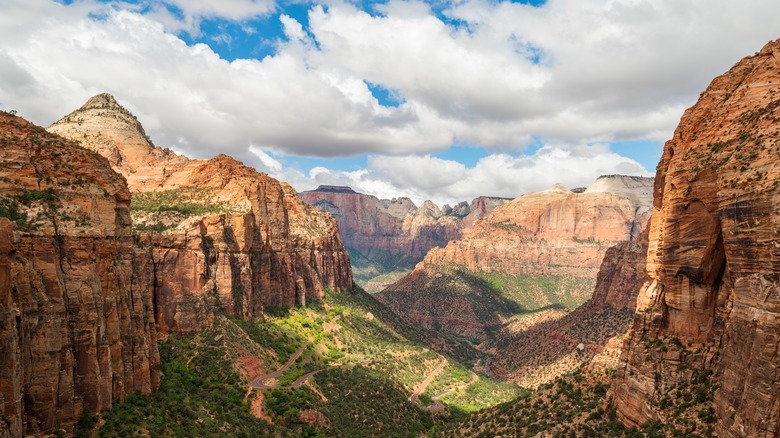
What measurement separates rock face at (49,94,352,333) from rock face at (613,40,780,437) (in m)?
60.1

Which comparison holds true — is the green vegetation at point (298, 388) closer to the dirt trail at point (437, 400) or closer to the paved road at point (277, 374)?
the paved road at point (277, 374)

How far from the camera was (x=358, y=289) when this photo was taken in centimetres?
15200

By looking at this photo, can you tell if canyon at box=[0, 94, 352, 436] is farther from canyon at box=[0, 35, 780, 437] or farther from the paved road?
the paved road

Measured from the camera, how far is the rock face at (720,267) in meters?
26.3

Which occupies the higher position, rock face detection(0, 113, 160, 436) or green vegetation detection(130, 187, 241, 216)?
green vegetation detection(130, 187, 241, 216)

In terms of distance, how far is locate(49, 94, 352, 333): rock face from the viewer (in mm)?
69500

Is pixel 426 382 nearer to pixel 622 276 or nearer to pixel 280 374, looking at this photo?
pixel 280 374

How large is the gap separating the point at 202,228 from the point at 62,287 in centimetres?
4036

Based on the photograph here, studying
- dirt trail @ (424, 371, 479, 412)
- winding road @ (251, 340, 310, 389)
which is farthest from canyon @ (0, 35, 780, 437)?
dirt trail @ (424, 371, 479, 412)

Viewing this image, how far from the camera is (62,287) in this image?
118ft

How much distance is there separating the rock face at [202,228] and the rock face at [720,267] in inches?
2367

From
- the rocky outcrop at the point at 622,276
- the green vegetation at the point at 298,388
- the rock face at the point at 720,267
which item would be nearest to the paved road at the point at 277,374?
the green vegetation at the point at 298,388

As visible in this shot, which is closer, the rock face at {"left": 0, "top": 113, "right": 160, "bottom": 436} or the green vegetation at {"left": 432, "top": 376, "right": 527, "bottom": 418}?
the rock face at {"left": 0, "top": 113, "right": 160, "bottom": 436}

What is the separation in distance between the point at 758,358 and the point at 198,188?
8858 centimetres
